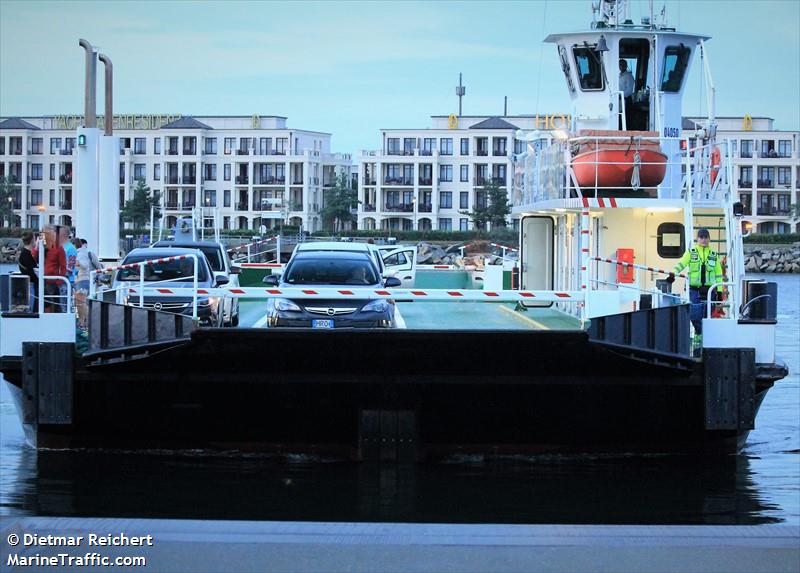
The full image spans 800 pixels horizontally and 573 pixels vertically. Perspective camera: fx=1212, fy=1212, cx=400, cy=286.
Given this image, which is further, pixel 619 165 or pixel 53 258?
pixel 619 165

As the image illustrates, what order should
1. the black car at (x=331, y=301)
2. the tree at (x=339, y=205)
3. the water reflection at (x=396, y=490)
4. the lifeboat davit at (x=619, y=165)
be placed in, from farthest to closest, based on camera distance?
the tree at (x=339, y=205) < the lifeboat davit at (x=619, y=165) < the black car at (x=331, y=301) < the water reflection at (x=396, y=490)

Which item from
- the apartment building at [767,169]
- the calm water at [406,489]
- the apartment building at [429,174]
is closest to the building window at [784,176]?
the apartment building at [767,169]

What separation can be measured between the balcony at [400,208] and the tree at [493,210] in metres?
10.7

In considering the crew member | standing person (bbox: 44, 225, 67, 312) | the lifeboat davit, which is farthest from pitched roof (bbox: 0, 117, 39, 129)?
standing person (bbox: 44, 225, 67, 312)

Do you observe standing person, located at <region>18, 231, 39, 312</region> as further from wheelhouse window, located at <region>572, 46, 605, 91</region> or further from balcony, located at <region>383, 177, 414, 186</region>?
balcony, located at <region>383, 177, 414, 186</region>

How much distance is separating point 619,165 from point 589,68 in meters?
4.00

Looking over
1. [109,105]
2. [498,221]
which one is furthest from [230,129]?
[109,105]

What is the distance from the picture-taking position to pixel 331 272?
54.3 feet

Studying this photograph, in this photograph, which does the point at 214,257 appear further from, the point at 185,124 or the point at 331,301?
the point at 185,124

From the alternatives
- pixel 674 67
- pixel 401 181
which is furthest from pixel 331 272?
pixel 401 181

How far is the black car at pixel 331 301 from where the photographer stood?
14125 mm

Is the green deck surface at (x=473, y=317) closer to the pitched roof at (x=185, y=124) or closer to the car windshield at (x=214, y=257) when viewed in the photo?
the car windshield at (x=214, y=257)

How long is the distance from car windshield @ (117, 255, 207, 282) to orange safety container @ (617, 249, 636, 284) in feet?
20.2

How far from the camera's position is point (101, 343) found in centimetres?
1279
